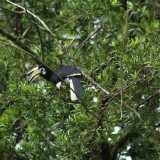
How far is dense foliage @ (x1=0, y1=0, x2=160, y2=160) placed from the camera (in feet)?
10.4

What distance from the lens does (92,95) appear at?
3.27m

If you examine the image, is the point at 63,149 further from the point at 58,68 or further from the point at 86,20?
the point at 86,20

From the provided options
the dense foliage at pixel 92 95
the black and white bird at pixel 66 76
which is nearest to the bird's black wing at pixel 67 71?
the black and white bird at pixel 66 76

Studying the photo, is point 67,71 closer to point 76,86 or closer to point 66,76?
point 66,76

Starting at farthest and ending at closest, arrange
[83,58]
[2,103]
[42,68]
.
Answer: [42,68] < [83,58] < [2,103]

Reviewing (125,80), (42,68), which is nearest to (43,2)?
(42,68)

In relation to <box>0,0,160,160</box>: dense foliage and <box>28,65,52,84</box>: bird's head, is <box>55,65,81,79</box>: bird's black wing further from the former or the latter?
<box>28,65,52,84</box>: bird's head

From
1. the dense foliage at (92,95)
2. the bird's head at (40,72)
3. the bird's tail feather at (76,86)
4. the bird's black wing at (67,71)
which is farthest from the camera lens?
the bird's head at (40,72)

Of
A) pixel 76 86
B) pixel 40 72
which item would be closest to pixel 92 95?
pixel 76 86

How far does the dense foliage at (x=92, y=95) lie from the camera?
125 inches

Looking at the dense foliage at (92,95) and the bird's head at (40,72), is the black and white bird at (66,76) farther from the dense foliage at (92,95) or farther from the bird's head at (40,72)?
the dense foliage at (92,95)

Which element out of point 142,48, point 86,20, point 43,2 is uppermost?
point 43,2

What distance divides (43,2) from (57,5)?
1.30 ft

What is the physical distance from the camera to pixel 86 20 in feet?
14.9
